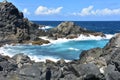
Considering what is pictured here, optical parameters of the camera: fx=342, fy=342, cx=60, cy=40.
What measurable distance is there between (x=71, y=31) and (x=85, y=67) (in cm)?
6426

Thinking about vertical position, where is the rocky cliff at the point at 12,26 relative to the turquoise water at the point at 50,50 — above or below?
above

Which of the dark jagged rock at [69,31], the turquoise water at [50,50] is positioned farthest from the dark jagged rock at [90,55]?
the dark jagged rock at [69,31]

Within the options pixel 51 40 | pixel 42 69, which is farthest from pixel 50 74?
pixel 51 40

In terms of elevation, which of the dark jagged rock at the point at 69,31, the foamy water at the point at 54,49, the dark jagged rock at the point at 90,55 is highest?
the dark jagged rock at the point at 90,55

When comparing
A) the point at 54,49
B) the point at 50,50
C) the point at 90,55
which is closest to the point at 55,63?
the point at 90,55

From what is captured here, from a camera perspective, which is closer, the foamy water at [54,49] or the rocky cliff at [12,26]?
the foamy water at [54,49]

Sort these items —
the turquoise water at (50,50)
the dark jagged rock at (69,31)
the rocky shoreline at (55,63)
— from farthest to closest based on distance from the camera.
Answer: the dark jagged rock at (69,31)
the turquoise water at (50,50)
the rocky shoreline at (55,63)

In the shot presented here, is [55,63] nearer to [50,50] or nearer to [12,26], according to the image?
[50,50]

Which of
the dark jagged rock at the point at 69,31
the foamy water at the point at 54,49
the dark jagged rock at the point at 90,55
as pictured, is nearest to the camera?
the dark jagged rock at the point at 90,55

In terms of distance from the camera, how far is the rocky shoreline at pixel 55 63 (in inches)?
819

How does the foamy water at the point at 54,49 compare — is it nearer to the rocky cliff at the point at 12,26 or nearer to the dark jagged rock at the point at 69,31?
the dark jagged rock at the point at 69,31

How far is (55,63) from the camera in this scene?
39.7m

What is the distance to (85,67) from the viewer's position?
22.4 metres

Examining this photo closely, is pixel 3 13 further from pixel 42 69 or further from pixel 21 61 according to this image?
pixel 42 69
